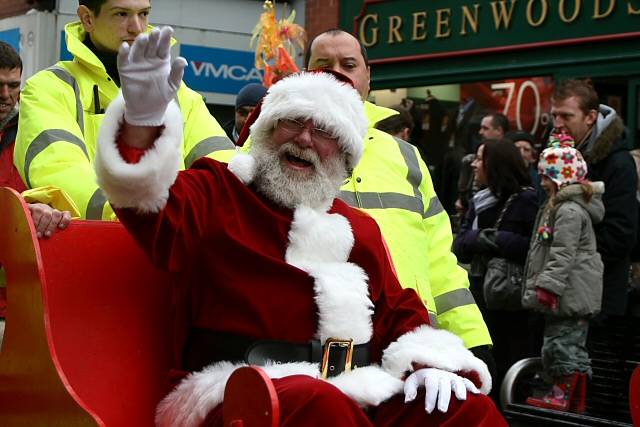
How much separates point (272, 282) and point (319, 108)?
0.63 m

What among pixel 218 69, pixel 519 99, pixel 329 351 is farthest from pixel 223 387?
pixel 218 69

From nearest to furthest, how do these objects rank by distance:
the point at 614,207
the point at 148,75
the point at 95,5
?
the point at 148,75 < the point at 95,5 < the point at 614,207

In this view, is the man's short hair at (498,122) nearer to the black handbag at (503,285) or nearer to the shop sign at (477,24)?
the black handbag at (503,285)

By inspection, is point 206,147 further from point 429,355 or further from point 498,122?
point 498,122

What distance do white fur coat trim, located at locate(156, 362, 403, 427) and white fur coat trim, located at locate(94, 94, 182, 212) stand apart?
0.58 m

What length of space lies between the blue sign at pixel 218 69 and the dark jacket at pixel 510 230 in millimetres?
7819

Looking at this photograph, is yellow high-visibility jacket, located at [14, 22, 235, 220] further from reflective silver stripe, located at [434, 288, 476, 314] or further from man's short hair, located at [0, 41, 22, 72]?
man's short hair, located at [0, 41, 22, 72]

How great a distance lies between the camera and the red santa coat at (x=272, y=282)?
3.68 metres

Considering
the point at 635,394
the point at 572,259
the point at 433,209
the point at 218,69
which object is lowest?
the point at 635,394

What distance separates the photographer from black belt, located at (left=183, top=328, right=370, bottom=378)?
3.77 metres

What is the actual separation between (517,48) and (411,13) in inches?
69.7

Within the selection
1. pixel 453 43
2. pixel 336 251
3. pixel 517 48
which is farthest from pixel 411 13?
pixel 336 251

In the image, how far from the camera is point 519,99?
11.5 m

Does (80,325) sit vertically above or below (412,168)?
below
